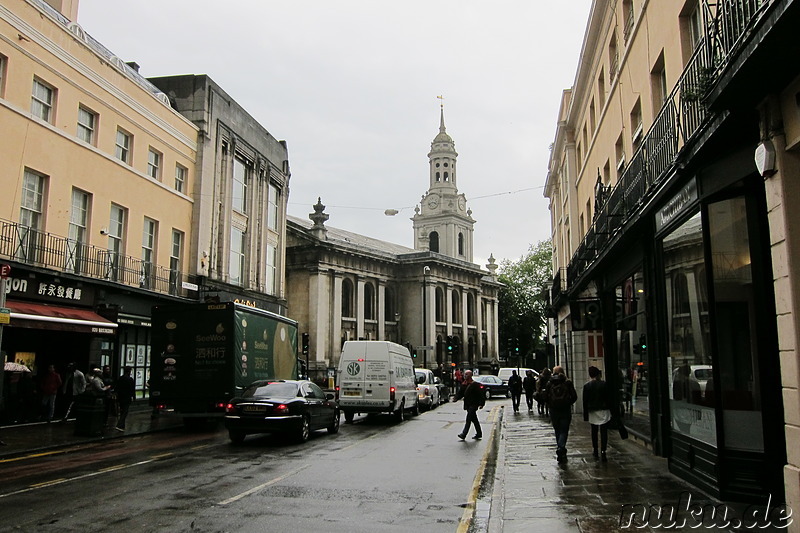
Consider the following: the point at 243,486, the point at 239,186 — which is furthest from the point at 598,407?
the point at 239,186

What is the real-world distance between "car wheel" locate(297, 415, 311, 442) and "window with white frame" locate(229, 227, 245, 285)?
59.2 ft

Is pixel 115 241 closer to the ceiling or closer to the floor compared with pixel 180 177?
closer to the floor

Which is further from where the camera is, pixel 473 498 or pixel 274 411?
pixel 274 411

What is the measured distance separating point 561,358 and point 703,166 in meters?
24.9

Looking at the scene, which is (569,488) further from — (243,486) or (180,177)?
(180,177)

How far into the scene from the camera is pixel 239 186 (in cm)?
3438

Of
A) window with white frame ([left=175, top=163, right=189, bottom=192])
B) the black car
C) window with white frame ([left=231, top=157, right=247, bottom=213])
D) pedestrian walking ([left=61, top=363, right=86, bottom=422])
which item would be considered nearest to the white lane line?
the black car

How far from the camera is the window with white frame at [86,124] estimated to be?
2247 cm

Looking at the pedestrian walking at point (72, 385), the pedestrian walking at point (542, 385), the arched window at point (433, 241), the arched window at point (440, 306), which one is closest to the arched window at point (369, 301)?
the arched window at point (440, 306)

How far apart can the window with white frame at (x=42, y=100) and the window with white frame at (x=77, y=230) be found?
102 inches

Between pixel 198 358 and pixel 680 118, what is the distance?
14303mm

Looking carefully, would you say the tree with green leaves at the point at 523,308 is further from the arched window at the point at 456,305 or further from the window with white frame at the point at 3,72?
→ the window with white frame at the point at 3,72

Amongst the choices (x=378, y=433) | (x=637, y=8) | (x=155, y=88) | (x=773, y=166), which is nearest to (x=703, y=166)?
(x=773, y=166)

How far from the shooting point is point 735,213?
830cm
